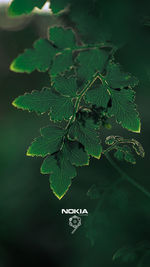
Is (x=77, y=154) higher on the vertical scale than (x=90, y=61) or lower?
lower

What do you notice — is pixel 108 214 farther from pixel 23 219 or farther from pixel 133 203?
pixel 23 219

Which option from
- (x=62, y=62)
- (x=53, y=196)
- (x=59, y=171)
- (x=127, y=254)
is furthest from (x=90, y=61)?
(x=53, y=196)

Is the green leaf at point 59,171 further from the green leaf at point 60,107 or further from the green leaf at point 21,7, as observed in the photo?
the green leaf at point 21,7

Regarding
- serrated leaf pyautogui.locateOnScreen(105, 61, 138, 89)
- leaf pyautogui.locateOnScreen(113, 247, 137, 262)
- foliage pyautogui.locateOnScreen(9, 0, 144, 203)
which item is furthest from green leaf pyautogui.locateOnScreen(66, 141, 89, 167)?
leaf pyautogui.locateOnScreen(113, 247, 137, 262)

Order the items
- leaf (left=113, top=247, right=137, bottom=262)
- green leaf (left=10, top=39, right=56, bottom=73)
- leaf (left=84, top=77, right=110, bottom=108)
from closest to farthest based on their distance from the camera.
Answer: green leaf (left=10, top=39, right=56, bottom=73)
leaf (left=84, top=77, right=110, bottom=108)
leaf (left=113, top=247, right=137, bottom=262)

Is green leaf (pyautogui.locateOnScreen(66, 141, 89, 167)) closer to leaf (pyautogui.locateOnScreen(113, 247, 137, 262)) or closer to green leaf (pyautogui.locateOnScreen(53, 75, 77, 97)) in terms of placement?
green leaf (pyautogui.locateOnScreen(53, 75, 77, 97))

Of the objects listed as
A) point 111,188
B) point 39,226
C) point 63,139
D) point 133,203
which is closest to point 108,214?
point 111,188

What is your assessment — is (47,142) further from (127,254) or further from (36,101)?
(127,254)
